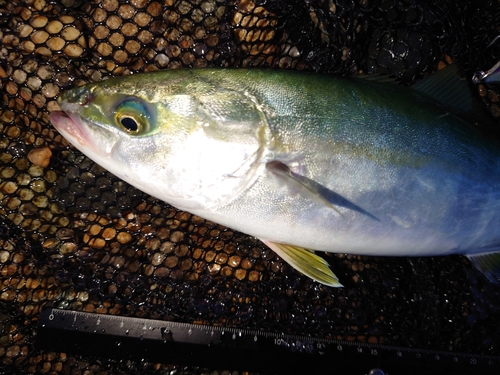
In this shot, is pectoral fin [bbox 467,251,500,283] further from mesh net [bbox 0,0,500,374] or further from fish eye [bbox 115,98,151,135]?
fish eye [bbox 115,98,151,135]

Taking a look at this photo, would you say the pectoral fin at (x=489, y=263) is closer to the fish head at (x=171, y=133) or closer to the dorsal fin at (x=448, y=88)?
the dorsal fin at (x=448, y=88)

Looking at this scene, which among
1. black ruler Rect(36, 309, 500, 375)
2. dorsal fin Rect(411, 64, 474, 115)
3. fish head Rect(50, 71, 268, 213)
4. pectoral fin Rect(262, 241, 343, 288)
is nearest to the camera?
fish head Rect(50, 71, 268, 213)

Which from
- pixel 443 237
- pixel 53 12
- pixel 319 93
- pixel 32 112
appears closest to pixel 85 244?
pixel 32 112

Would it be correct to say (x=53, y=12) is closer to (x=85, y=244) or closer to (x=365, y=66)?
(x=85, y=244)

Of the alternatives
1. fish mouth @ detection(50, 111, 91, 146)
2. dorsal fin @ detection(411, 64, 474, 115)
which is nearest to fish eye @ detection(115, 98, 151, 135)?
fish mouth @ detection(50, 111, 91, 146)

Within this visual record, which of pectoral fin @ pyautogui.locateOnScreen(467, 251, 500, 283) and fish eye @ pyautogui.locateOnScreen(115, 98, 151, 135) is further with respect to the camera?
pectoral fin @ pyautogui.locateOnScreen(467, 251, 500, 283)

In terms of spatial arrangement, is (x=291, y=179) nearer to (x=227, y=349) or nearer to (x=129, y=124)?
(x=129, y=124)

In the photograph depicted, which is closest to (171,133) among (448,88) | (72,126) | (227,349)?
(72,126)
